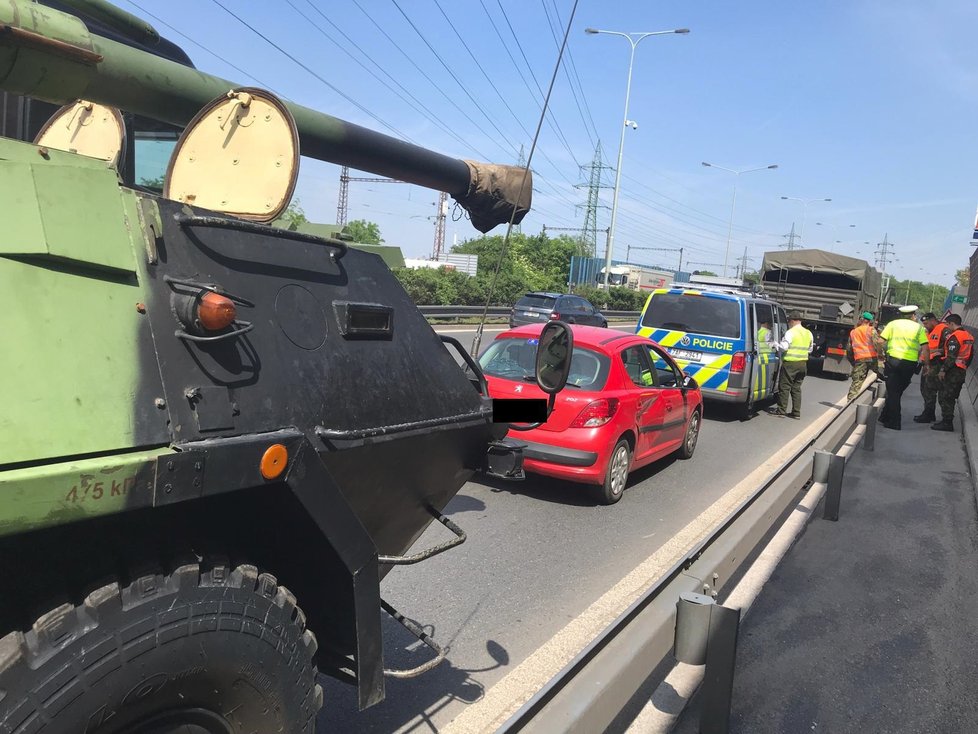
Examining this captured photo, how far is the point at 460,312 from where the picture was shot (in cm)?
2445

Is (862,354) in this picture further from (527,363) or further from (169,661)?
(169,661)

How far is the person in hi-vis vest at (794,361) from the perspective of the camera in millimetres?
12555

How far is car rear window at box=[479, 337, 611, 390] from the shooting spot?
696cm

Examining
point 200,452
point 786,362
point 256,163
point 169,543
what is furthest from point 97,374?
point 786,362

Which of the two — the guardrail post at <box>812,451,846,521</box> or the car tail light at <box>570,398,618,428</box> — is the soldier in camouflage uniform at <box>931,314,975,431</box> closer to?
the guardrail post at <box>812,451,846,521</box>

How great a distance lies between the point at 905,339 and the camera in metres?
12.5

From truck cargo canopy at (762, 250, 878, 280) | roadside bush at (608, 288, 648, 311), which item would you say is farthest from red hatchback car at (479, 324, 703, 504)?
roadside bush at (608, 288, 648, 311)

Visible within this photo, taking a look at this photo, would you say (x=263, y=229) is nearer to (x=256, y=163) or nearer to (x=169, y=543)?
(x=256, y=163)

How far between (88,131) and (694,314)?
396 inches

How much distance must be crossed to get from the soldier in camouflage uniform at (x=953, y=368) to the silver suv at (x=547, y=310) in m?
10.1

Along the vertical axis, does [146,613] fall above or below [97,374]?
below

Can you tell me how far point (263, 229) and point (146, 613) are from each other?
1.02m

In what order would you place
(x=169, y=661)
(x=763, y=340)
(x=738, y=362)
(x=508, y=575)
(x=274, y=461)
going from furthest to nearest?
(x=763, y=340)
(x=738, y=362)
(x=508, y=575)
(x=274, y=461)
(x=169, y=661)

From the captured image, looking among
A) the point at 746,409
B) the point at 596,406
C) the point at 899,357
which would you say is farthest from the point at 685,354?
the point at 596,406
